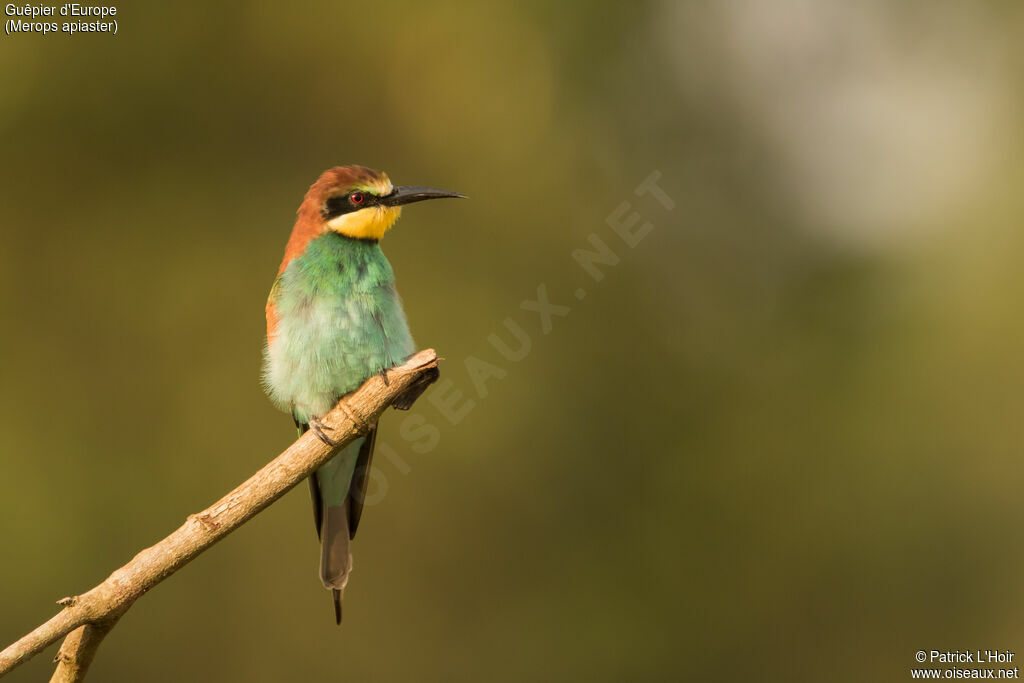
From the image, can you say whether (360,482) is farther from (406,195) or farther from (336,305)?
(406,195)

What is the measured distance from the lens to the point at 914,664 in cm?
454

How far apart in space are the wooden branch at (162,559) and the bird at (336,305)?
1.69ft

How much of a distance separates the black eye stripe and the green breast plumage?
0.06m

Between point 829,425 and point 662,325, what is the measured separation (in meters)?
1.05

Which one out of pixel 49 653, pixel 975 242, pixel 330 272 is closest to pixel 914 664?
pixel 975 242

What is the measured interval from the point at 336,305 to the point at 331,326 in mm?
63

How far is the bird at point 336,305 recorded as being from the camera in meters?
2.56

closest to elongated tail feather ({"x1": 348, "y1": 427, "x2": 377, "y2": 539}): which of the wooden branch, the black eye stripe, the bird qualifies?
the bird

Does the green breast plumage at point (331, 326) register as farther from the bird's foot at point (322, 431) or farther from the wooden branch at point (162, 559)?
the wooden branch at point (162, 559)

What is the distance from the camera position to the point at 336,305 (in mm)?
2582

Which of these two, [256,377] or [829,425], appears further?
[829,425]

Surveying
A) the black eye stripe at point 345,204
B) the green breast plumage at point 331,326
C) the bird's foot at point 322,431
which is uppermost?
the black eye stripe at point 345,204

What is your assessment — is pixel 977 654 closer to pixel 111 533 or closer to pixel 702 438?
pixel 702 438

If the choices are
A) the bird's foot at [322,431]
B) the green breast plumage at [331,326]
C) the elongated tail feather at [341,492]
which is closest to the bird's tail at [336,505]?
the elongated tail feather at [341,492]
